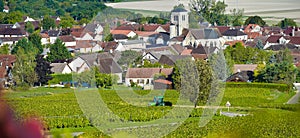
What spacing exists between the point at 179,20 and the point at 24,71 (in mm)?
4449

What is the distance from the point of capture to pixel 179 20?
1634 centimetres

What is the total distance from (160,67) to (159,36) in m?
5.32

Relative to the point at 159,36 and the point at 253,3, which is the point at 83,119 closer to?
the point at 159,36

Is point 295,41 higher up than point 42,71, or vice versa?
point 295,41

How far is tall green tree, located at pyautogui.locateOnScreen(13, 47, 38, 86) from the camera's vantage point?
1588cm

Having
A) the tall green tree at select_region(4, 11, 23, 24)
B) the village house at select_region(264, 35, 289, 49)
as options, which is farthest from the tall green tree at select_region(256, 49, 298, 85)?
the tall green tree at select_region(4, 11, 23, 24)

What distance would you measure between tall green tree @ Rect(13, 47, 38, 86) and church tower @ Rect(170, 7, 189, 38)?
4.17 metres

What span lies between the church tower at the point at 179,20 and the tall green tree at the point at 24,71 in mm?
4166

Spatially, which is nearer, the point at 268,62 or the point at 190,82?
the point at 190,82

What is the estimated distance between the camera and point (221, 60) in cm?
1545

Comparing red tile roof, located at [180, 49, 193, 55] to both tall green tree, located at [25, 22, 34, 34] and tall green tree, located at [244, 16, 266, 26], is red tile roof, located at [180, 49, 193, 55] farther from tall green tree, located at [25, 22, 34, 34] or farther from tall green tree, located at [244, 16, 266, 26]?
tall green tree, located at [25, 22, 34, 34]

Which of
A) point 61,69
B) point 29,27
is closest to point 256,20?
point 29,27

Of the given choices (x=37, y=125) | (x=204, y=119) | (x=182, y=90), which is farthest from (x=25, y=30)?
(x=37, y=125)

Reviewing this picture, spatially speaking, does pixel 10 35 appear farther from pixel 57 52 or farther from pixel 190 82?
pixel 190 82
